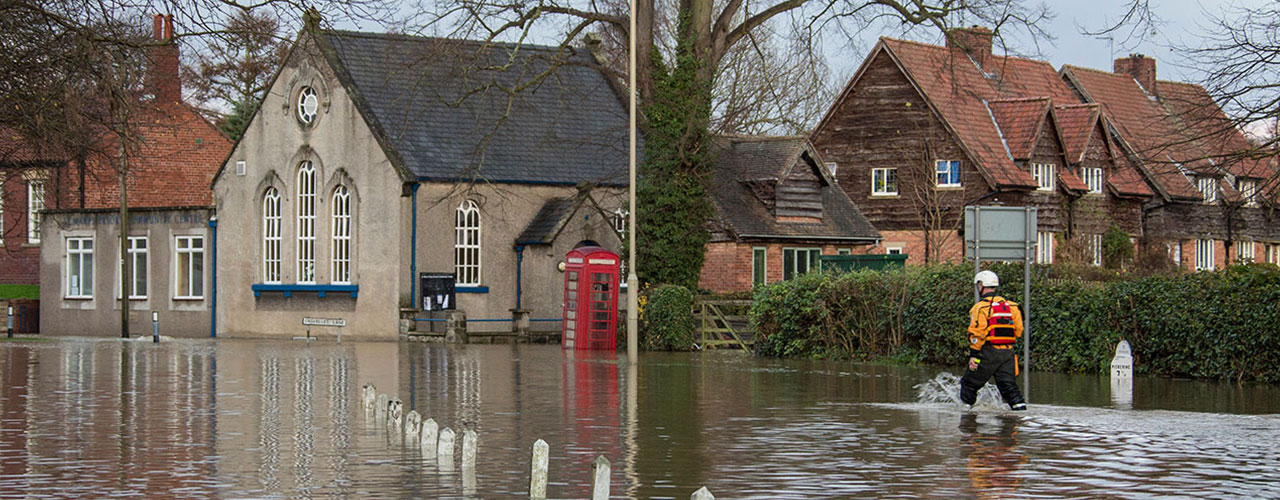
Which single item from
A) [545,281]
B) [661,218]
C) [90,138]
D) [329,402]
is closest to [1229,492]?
[329,402]

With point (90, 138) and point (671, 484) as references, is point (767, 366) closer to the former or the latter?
point (90, 138)

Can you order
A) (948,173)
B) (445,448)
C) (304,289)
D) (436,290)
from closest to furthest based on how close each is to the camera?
1. (445,448)
2. (436,290)
3. (304,289)
4. (948,173)

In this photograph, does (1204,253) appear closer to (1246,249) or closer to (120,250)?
(1246,249)

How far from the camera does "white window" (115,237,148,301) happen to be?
A: 153 ft

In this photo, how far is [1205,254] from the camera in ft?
208

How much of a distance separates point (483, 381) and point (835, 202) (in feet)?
80.7

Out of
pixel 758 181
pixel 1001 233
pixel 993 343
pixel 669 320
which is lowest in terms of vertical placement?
pixel 669 320

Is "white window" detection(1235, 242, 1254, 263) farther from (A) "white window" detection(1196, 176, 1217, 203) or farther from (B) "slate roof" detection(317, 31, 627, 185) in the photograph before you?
(B) "slate roof" detection(317, 31, 627, 185)

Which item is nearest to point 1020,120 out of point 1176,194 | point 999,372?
point 1176,194

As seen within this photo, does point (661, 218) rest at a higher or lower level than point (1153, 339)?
higher

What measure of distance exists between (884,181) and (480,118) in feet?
56.7

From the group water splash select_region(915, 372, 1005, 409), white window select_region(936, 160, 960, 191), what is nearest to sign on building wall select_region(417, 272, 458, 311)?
white window select_region(936, 160, 960, 191)

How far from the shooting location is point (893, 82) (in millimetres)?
54469

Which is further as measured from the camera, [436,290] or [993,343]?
[436,290]
